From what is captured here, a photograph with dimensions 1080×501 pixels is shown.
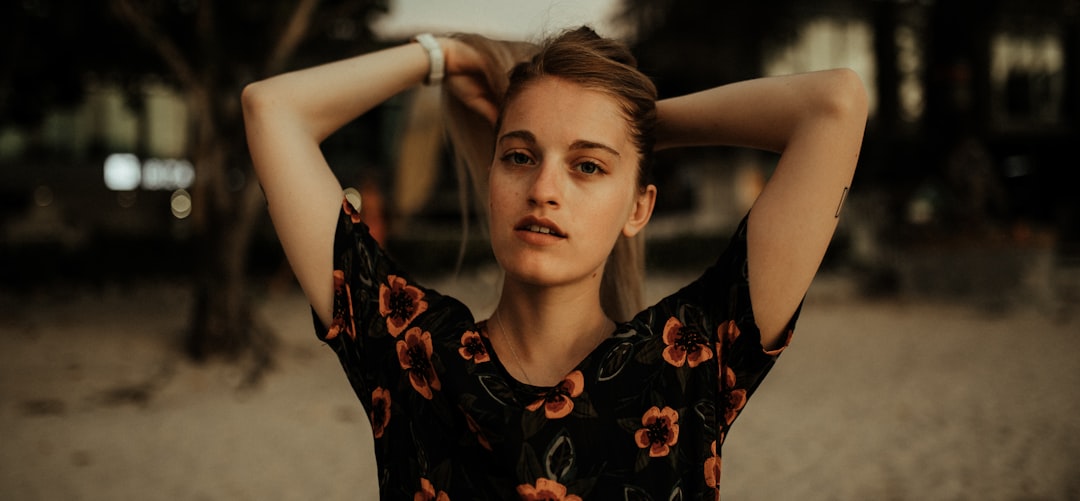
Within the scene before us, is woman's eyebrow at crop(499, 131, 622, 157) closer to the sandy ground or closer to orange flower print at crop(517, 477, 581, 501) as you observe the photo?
orange flower print at crop(517, 477, 581, 501)

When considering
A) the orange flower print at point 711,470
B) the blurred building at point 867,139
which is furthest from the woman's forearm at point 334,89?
the blurred building at point 867,139

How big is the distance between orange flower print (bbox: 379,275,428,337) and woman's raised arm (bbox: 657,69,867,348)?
0.61 metres

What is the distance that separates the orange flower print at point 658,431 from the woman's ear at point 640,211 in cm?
38

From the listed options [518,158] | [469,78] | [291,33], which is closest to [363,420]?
[291,33]

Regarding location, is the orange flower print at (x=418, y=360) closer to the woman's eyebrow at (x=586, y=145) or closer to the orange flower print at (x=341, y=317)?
the orange flower print at (x=341, y=317)

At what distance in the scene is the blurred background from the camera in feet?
24.1

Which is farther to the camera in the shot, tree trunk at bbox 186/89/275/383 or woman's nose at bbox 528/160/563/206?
tree trunk at bbox 186/89/275/383

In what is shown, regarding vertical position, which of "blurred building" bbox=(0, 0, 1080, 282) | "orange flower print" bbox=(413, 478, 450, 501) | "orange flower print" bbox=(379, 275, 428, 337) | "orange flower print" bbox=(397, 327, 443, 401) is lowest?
"blurred building" bbox=(0, 0, 1080, 282)

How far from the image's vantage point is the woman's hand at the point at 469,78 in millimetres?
1661

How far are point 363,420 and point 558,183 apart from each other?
512cm

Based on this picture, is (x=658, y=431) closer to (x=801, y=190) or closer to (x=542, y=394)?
(x=542, y=394)

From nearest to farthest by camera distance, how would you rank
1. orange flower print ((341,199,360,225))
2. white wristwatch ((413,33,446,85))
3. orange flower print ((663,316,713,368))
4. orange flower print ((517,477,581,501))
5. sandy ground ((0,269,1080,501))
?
orange flower print ((517,477,581,501)) → orange flower print ((663,316,713,368)) → orange flower print ((341,199,360,225)) → white wristwatch ((413,33,446,85)) → sandy ground ((0,269,1080,501))

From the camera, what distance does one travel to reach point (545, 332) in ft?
4.81

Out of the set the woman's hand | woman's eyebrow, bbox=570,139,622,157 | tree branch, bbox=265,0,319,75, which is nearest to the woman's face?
woman's eyebrow, bbox=570,139,622,157
